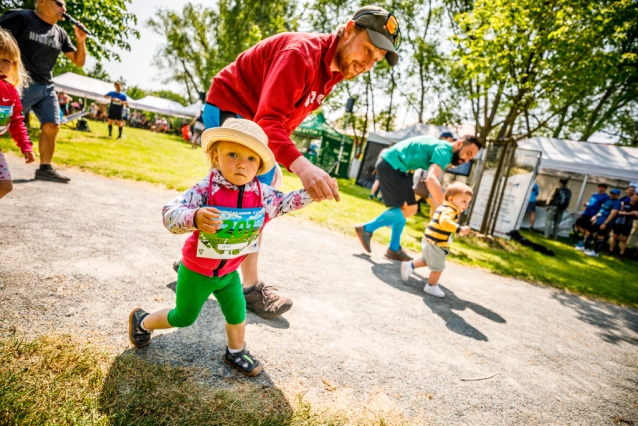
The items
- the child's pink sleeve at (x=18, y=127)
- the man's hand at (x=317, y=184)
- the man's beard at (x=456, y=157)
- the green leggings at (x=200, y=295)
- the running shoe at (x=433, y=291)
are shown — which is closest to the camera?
the man's hand at (x=317, y=184)

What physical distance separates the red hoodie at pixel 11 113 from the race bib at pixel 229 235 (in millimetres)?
2334

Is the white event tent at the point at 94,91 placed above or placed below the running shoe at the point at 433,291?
above

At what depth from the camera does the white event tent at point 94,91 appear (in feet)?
75.6

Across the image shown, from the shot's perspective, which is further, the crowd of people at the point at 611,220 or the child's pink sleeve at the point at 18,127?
the crowd of people at the point at 611,220

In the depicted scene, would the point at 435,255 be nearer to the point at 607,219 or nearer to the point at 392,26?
the point at 392,26

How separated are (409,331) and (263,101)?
2148 millimetres

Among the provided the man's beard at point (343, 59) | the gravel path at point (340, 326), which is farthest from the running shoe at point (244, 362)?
the man's beard at point (343, 59)

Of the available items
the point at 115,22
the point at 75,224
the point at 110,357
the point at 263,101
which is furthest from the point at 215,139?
the point at 115,22

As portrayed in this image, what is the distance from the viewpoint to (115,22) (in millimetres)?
9445

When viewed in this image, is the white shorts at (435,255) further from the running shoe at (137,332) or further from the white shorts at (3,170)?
the white shorts at (3,170)

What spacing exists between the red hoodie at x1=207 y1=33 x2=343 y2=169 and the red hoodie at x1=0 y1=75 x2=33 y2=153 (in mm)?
1712

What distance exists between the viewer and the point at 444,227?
139 inches

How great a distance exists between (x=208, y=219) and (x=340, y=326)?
1579mm

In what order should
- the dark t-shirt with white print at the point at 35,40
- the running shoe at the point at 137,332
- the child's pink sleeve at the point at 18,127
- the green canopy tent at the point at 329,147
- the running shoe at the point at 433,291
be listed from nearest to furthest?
the running shoe at the point at 137,332, the child's pink sleeve at the point at 18,127, the running shoe at the point at 433,291, the dark t-shirt with white print at the point at 35,40, the green canopy tent at the point at 329,147
